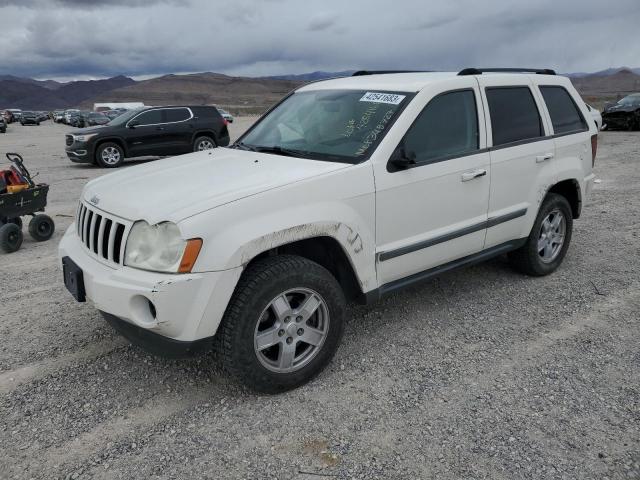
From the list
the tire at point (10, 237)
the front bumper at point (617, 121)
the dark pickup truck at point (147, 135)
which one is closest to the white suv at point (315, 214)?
the tire at point (10, 237)

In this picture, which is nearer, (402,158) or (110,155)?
(402,158)

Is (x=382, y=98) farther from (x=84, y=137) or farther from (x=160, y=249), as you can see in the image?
(x=84, y=137)

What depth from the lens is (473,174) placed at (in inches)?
153

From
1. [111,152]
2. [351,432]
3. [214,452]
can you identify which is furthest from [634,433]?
[111,152]

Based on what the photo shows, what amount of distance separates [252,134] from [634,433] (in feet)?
10.9

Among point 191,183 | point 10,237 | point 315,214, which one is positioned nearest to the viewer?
point 315,214

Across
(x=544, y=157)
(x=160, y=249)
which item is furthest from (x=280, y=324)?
(x=544, y=157)

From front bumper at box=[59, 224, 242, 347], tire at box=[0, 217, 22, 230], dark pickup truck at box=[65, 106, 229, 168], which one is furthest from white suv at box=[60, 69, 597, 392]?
dark pickup truck at box=[65, 106, 229, 168]

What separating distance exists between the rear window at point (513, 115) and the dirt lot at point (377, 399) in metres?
1.35

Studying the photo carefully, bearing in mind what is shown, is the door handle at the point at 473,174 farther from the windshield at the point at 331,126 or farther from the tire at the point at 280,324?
the tire at the point at 280,324

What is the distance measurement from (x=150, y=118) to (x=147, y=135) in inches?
20.0

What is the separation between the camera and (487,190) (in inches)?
160

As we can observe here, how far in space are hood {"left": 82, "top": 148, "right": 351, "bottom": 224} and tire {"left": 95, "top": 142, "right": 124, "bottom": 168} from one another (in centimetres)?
1103

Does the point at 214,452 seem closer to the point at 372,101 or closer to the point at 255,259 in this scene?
the point at 255,259
